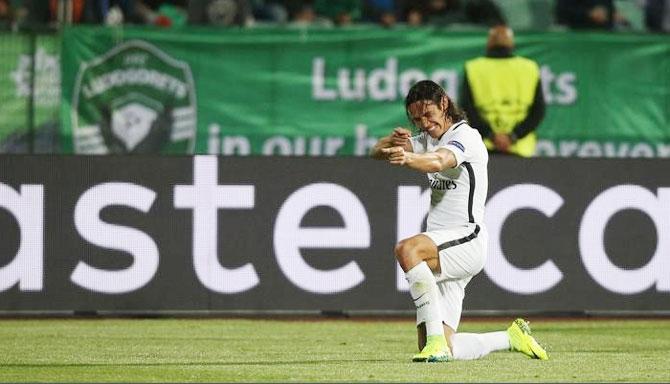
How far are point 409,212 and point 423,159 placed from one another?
482 centimetres

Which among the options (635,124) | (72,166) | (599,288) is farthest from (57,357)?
(635,124)

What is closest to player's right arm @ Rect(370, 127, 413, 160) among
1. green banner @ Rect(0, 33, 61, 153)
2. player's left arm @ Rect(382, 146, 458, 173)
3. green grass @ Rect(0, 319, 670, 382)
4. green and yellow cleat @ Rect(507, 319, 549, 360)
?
player's left arm @ Rect(382, 146, 458, 173)

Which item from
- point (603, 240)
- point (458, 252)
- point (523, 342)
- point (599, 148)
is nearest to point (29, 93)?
point (599, 148)

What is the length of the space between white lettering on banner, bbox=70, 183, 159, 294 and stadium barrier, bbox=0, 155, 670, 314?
0.04ft

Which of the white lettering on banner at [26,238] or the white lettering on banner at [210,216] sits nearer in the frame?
the white lettering on banner at [26,238]

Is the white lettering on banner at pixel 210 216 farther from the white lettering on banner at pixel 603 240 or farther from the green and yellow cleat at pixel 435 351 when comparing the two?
the green and yellow cleat at pixel 435 351

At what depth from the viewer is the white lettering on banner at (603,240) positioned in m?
14.9

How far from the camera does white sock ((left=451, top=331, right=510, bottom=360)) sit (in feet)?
34.7

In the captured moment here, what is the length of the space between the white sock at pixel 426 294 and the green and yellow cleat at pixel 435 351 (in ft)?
0.12

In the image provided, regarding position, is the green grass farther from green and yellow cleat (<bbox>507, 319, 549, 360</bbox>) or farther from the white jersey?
the white jersey

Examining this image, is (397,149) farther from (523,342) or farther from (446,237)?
(523,342)

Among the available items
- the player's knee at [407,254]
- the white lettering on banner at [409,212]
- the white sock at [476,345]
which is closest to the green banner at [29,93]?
the white lettering on banner at [409,212]

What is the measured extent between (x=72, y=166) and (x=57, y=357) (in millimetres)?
3981

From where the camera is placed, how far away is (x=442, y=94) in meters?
10.5
